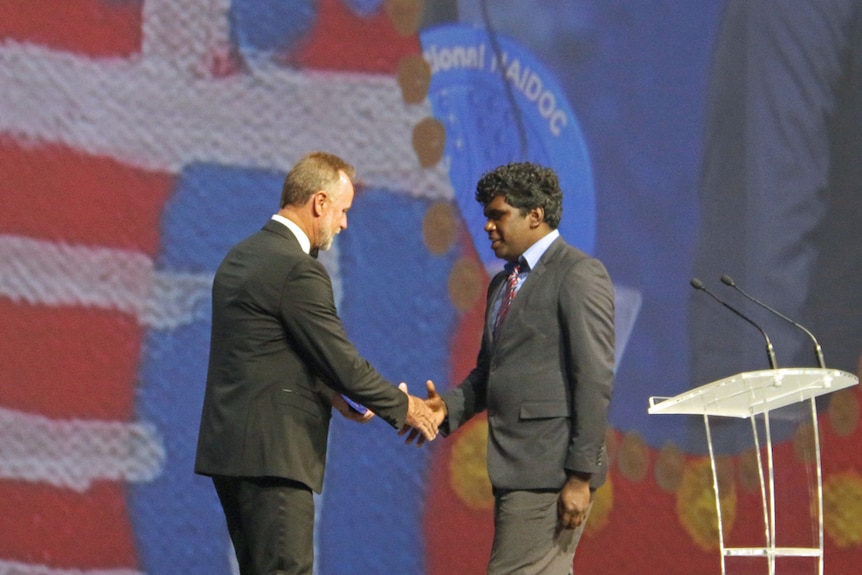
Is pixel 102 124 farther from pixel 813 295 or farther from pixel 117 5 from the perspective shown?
pixel 813 295

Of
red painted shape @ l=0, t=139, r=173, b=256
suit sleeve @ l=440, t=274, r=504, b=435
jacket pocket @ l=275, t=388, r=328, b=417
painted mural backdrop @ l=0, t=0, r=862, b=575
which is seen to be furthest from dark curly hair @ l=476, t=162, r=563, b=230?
red painted shape @ l=0, t=139, r=173, b=256

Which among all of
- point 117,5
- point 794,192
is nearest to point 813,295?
point 794,192

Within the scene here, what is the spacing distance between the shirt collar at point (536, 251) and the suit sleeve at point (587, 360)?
0.42 feet

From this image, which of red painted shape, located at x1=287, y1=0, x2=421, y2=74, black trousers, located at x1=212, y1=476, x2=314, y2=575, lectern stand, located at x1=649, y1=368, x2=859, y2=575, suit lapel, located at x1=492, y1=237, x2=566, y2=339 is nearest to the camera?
black trousers, located at x1=212, y1=476, x2=314, y2=575

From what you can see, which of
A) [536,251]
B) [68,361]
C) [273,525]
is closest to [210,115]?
[68,361]

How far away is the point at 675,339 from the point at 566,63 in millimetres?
1158

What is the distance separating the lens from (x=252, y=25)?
156 inches

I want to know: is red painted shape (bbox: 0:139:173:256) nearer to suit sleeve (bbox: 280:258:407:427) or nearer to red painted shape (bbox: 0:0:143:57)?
red painted shape (bbox: 0:0:143:57)

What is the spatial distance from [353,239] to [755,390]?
1.62 meters

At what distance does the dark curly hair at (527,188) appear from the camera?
9.18 feet

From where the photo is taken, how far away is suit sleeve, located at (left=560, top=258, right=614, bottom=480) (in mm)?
2578

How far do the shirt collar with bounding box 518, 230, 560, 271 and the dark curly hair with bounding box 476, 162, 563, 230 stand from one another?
4cm

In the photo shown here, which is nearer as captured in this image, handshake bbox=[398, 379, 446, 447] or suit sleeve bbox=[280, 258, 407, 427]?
suit sleeve bbox=[280, 258, 407, 427]

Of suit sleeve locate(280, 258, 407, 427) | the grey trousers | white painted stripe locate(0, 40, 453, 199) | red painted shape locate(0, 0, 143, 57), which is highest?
red painted shape locate(0, 0, 143, 57)
